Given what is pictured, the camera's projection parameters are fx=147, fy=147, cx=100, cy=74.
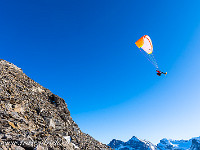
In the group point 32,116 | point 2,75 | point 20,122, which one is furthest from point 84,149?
point 2,75

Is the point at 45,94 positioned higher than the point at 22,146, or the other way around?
the point at 45,94

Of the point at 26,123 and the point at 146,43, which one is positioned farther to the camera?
the point at 146,43

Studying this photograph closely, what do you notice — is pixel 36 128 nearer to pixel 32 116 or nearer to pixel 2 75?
pixel 32 116

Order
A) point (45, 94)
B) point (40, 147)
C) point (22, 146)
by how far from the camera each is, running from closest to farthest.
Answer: point (22, 146) < point (40, 147) < point (45, 94)

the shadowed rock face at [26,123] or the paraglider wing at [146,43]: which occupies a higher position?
the paraglider wing at [146,43]

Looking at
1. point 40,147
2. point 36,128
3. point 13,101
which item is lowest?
point 40,147

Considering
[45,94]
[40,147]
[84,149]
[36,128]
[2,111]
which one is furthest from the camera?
[45,94]

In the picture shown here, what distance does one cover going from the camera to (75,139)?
21516 millimetres

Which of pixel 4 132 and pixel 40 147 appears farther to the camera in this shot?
pixel 40 147

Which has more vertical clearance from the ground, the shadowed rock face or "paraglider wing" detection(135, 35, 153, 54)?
"paraglider wing" detection(135, 35, 153, 54)

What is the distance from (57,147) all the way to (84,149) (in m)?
6.89

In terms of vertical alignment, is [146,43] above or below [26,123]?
above

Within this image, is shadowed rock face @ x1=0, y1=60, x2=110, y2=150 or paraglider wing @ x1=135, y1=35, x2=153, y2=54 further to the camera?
paraglider wing @ x1=135, y1=35, x2=153, y2=54

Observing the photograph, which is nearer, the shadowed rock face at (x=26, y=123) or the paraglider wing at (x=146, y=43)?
the shadowed rock face at (x=26, y=123)
